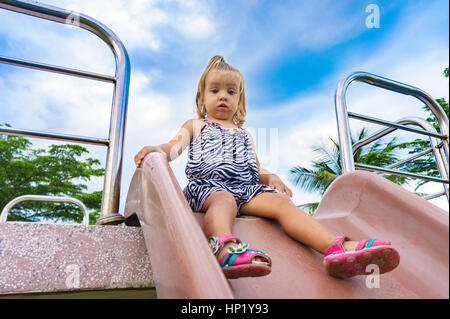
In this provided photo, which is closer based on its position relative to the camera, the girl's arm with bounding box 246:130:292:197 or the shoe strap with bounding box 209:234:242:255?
the shoe strap with bounding box 209:234:242:255

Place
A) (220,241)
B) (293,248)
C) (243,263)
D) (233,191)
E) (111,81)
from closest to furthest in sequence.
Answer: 1. (243,263)
2. (220,241)
3. (293,248)
4. (233,191)
5. (111,81)

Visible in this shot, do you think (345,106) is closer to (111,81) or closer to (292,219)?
(292,219)

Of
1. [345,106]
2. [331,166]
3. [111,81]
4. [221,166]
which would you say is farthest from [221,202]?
[331,166]

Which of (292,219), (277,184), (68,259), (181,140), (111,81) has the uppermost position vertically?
(111,81)

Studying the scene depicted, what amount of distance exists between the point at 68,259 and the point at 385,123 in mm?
1623

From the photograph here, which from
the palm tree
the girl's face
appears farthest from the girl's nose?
the palm tree

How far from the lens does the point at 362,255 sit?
71 cm

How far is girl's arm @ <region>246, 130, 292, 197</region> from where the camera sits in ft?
4.53

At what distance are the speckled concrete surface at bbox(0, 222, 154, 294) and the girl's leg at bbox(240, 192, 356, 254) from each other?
1.35 feet

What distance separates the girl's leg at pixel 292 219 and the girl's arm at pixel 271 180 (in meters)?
0.22

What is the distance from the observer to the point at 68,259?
785 mm

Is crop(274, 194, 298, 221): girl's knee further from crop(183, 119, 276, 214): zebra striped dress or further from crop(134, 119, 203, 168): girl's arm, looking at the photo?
crop(134, 119, 203, 168): girl's arm

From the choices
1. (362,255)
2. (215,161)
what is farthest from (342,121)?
(362,255)
